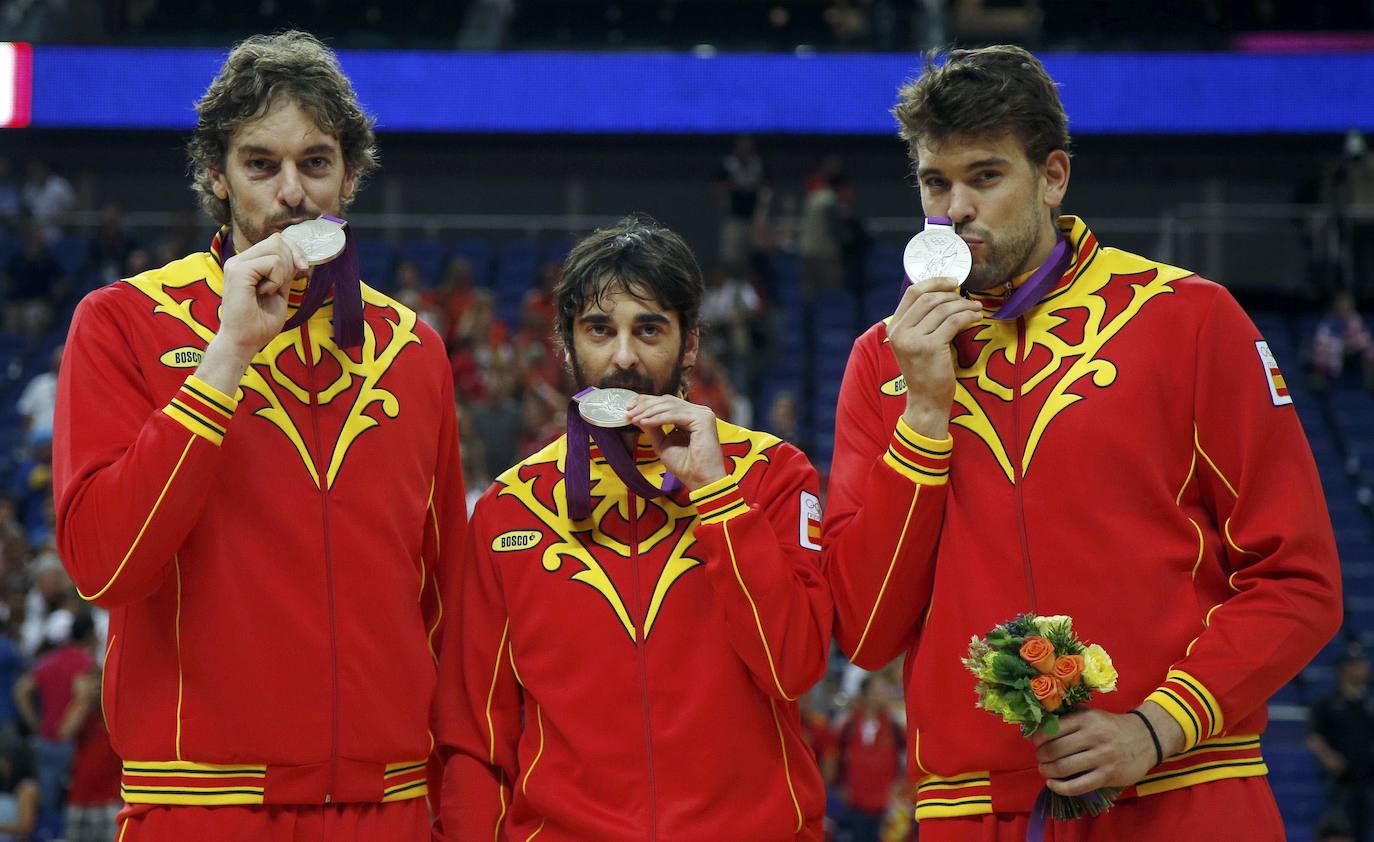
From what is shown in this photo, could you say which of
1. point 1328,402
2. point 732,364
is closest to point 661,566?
point 732,364

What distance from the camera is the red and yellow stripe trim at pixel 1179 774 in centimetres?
325

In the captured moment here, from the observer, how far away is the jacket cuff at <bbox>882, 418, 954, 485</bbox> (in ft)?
11.0

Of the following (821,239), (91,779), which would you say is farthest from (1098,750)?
(821,239)

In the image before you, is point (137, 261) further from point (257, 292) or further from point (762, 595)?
point (762, 595)

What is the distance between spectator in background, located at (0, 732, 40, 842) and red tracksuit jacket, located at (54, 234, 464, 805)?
7.10m

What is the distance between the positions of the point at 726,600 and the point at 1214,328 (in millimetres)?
1129

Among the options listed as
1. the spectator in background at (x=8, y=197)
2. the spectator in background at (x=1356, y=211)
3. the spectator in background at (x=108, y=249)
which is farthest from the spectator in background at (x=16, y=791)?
the spectator in background at (x=1356, y=211)

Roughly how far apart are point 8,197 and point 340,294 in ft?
60.7

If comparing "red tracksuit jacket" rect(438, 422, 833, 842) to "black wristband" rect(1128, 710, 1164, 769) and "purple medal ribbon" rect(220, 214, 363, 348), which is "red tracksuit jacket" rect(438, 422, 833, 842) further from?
"black wristband" rect(1128, 710, 1164, 769)

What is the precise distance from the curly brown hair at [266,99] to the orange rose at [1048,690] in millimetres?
1910

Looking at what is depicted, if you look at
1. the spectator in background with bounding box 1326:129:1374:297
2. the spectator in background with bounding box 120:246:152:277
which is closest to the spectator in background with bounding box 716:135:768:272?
the spectator in background with bounding box 120:246:152:277

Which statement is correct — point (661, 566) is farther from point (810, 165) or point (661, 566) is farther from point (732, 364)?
point (810, 165)

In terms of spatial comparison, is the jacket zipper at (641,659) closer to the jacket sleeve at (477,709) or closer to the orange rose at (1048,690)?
Result: the jacket sleeve at (477,709)

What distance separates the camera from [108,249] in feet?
62.1
